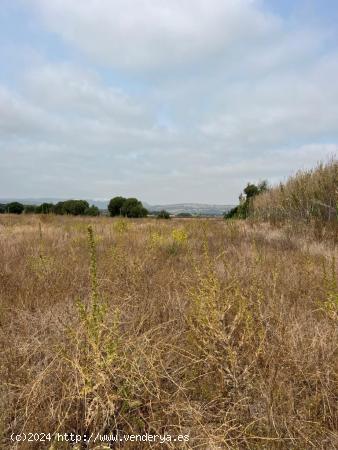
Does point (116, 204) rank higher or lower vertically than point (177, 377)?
higher

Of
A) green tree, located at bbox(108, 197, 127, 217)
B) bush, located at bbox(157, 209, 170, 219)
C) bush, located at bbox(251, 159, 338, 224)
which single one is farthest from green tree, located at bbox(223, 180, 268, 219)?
green tree, located at bbox(108, 197, 127, 217)

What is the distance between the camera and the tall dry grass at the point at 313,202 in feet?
27.6

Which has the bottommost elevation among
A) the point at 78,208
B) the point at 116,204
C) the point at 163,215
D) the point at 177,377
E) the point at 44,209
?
the point at 177,377

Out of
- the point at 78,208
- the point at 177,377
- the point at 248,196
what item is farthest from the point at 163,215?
the point at 177,377

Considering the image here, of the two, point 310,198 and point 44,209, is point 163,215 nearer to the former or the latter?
point 44,209

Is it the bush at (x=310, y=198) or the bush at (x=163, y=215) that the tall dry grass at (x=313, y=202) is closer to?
the bush at (x=310, y=198)

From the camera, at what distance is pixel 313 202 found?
29.4 ft

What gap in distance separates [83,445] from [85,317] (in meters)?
0.62

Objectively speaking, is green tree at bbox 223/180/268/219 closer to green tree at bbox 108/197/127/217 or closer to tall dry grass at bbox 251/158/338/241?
tall dry grass at bbox 251/158/338/241

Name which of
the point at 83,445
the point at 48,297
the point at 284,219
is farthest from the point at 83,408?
the point at 284,219

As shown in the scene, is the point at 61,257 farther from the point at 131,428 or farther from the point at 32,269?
the point at 131,428

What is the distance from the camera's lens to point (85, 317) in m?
1.80

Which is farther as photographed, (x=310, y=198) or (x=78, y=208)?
(x=78, y=208)

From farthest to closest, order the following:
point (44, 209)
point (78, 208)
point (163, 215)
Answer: point (78, 208) < point (163, 215) < point (44, 209)
